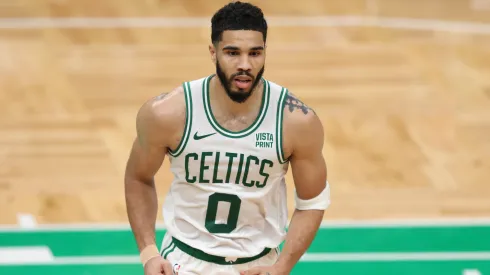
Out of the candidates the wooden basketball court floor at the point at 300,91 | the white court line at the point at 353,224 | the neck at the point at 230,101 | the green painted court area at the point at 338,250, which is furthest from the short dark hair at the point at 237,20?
the wooden basketball court floor at the point at 300,91

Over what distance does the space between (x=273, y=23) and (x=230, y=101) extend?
292 inches

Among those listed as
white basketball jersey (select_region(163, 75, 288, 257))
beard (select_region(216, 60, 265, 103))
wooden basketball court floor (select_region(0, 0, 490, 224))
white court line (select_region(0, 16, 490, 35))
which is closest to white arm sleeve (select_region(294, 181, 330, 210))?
white basketball jersey (select_region(163, 75, 288, 257))

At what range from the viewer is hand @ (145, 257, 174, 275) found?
454cm

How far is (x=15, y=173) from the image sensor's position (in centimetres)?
874

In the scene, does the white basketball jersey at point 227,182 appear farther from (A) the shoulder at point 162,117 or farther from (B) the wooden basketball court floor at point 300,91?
(B) the wooden basketball court floor at point 300,91

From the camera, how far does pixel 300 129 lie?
4.55 m

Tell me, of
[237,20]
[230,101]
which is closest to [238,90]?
[230,101]

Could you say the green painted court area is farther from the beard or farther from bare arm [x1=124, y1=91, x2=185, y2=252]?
the beard

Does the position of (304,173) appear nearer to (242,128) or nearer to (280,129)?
(280,129)

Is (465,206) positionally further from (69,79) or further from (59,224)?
(69,79)

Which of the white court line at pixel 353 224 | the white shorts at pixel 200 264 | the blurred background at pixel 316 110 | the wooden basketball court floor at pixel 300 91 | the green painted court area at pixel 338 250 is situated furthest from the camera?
the wooden basketball court floor at pixel 300 91

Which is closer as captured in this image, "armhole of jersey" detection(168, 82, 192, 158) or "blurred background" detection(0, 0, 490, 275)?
"armhole of jersey" detection(168, 82, 192, 158)

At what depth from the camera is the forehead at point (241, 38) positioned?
14.2 ft

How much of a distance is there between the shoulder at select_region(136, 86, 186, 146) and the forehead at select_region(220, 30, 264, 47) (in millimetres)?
455
